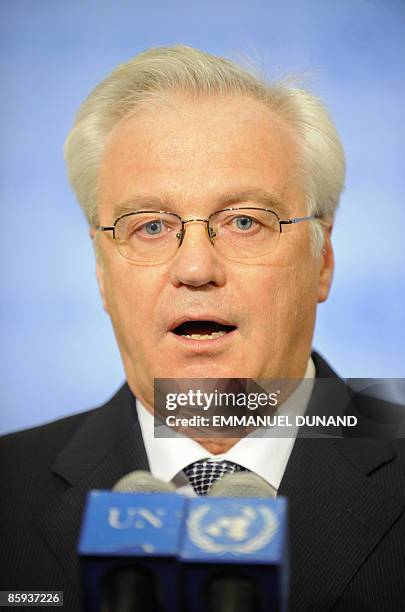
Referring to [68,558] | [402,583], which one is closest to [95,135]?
[68,558]

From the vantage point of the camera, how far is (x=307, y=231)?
1.92 meters

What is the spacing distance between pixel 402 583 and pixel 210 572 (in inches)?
32.8

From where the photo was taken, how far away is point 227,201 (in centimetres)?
178

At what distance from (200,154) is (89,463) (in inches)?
30.7

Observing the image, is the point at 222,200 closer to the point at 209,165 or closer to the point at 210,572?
the point at 209,165

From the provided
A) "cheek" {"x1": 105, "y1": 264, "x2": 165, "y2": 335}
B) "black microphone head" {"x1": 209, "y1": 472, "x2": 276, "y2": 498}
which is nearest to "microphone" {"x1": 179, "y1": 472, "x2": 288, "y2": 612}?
"black microphone head" {"x1": 209, "y1": 472, "x2": 276, "y2": 498}

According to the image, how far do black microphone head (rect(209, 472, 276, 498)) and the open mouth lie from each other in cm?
66

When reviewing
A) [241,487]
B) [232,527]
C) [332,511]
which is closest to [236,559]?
[232,527]

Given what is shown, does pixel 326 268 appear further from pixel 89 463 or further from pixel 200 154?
pixel 89 463

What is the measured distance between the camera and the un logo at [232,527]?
912 millimetres

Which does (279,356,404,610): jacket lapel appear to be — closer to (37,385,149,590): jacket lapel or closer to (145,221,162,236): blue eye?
(37,385,149,590): jacket lapel

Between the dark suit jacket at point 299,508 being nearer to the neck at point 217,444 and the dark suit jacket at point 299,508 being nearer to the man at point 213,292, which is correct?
the man at point 213,292

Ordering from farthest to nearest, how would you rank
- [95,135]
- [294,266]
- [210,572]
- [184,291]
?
[95,135]
[294,266]
[184,291]
[210,572]

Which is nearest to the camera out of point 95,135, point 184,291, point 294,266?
point 184,291
